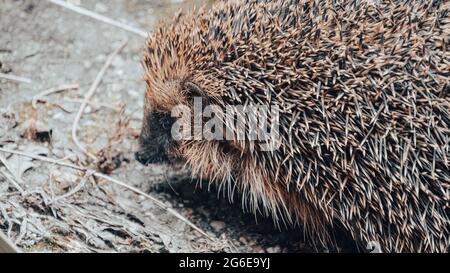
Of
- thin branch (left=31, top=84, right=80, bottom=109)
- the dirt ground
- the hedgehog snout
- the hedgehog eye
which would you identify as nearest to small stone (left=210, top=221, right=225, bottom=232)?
the dirt ground

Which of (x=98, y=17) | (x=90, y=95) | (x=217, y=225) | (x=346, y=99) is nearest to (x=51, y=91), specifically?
(x=90, y=95)

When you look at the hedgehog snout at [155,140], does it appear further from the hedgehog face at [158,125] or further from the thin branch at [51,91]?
the thin branch at [51,91]

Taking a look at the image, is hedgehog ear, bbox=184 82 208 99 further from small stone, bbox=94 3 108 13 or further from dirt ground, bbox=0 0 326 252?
small stone, bbox=94 3 108 13

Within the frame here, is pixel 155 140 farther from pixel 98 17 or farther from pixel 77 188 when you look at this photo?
pixel 98 17

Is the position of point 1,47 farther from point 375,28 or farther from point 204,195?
point 375,28

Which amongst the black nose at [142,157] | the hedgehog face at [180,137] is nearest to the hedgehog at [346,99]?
the hedgehog face at [180,137]

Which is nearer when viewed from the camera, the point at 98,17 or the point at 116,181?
the point at 116,181
